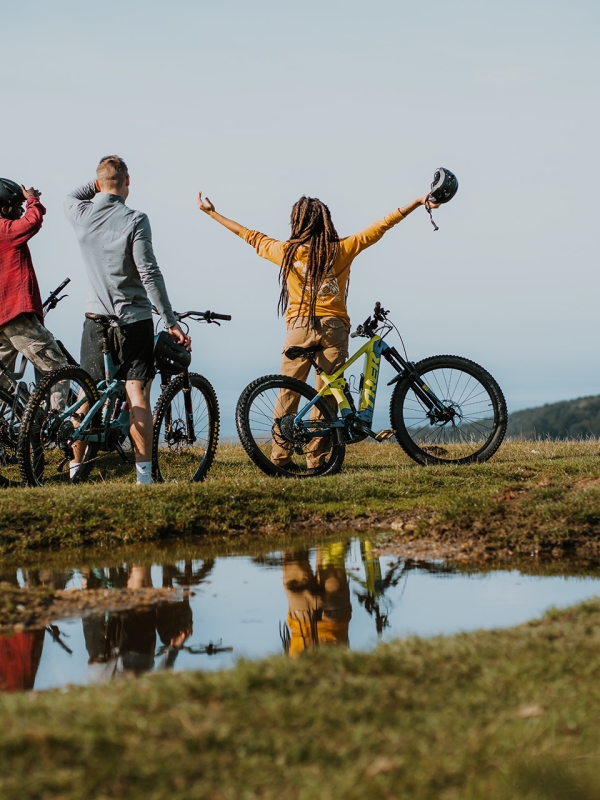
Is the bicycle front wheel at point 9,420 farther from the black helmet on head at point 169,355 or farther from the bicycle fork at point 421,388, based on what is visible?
the bicycle fork at point 421,388

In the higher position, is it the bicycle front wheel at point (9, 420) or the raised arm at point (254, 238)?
the raised arm at point (254, 238)

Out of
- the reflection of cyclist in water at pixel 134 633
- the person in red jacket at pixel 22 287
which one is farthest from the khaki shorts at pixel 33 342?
the reflection of cyclist in water at pixel 134 633

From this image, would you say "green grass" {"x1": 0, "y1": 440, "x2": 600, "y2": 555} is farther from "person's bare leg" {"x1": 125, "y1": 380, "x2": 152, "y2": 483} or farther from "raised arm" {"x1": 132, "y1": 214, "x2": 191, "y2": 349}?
"raised arm" {"x1": 132, "y1": 214, "x2": 191, "y2": 349}

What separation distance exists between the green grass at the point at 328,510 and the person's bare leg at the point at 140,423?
0.74 m

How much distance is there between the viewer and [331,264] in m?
9.34

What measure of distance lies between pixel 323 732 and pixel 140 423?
581 centimetres

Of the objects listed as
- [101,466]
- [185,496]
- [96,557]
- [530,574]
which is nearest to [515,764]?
[530,574]

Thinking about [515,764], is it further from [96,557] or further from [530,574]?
[96,557]

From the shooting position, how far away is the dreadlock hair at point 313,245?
366 inches

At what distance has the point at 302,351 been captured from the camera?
9.44 m

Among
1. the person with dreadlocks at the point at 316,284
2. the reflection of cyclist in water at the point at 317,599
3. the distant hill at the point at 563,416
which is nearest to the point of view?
the reflection of cyclist in water at the point at 317,599

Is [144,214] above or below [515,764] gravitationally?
above

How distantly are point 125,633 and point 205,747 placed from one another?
1.80 meters

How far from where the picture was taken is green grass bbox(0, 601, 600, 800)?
257 centimetres
